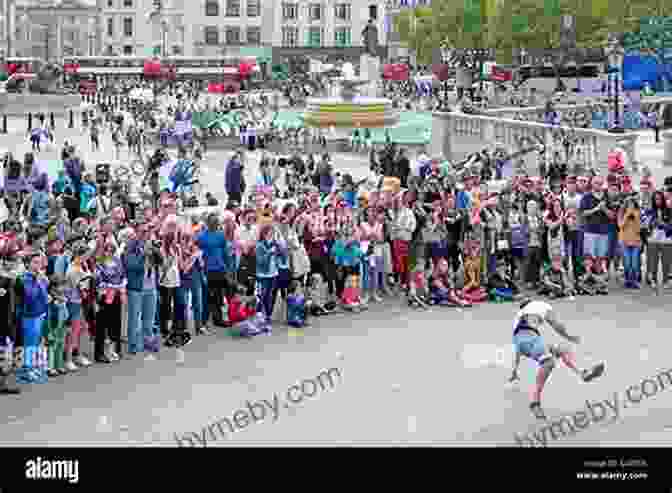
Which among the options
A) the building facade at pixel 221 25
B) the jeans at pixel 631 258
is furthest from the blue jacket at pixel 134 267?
the building facade at pixel 221 25

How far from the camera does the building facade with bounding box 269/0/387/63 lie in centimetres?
14212

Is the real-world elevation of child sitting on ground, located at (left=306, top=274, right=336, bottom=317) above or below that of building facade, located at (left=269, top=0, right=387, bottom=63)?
below

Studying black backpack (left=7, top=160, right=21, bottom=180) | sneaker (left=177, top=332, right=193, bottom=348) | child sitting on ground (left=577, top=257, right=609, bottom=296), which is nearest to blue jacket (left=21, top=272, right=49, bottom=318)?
sneaker (left=177, top=332, right=193, bottom=348)

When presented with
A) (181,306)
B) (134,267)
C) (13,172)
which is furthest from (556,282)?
(13,172)

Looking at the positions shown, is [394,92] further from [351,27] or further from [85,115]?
[351,27]

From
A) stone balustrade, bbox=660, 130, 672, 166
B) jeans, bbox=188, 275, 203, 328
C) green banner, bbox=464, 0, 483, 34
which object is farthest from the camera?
green banner, bbox=464, 0, 483, 34

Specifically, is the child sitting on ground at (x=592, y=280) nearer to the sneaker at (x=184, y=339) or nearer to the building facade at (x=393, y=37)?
the sneaker at (x=184, y=339)

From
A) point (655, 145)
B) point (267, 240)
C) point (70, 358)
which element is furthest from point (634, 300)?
point (655, 145)

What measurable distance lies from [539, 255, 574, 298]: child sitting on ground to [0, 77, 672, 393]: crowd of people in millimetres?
21

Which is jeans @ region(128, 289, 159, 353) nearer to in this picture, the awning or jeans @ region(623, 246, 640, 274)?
jeans @ region(623, 246, 640, 274)

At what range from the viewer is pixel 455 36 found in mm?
87125

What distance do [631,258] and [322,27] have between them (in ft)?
418

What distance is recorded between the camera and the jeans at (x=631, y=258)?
18797mm

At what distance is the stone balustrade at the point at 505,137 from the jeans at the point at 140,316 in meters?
18.2
